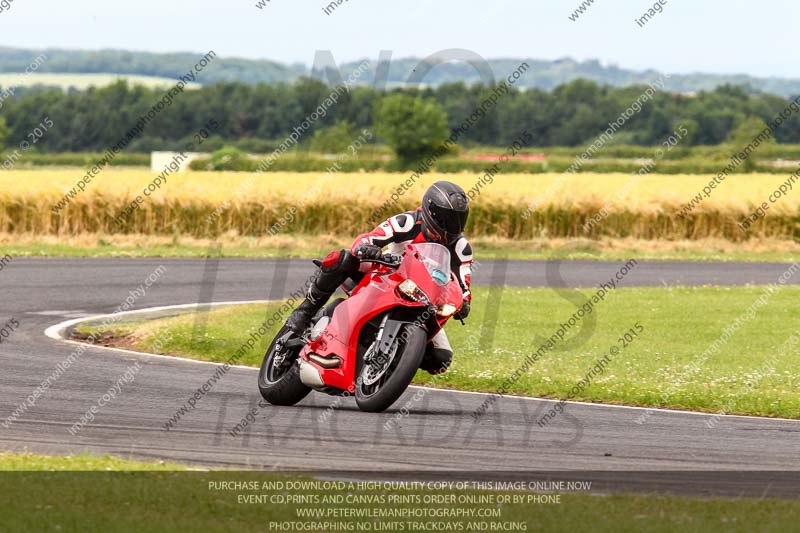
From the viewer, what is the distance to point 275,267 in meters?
27.8

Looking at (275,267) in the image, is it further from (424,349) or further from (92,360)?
(424,349)

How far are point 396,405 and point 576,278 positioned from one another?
16.3 metres

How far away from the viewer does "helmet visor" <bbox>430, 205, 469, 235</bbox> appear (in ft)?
35.8

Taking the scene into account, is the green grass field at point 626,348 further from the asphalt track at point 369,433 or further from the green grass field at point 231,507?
the green grass field at point 231,507

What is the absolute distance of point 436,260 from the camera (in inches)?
425

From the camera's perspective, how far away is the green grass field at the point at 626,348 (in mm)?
13531

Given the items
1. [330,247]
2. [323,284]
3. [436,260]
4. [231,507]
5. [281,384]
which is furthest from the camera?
[330,247]

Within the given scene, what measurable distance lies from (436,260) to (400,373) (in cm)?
104

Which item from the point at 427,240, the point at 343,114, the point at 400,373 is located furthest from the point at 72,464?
the point at 343,114

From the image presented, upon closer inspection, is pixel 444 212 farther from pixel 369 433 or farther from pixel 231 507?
pixel 231 507

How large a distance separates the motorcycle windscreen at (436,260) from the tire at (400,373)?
47cm

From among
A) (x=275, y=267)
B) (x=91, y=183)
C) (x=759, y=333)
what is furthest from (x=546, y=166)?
(x=759, y=333)

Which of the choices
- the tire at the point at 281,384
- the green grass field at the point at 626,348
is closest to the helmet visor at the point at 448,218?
the tire at the point at 281,384

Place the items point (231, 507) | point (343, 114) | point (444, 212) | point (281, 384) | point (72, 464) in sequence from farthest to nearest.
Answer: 1. point (343, 114)
2. point (281, 384)
3. point (444, 212)
4. point (72, 464)
5. point (231, 507)
